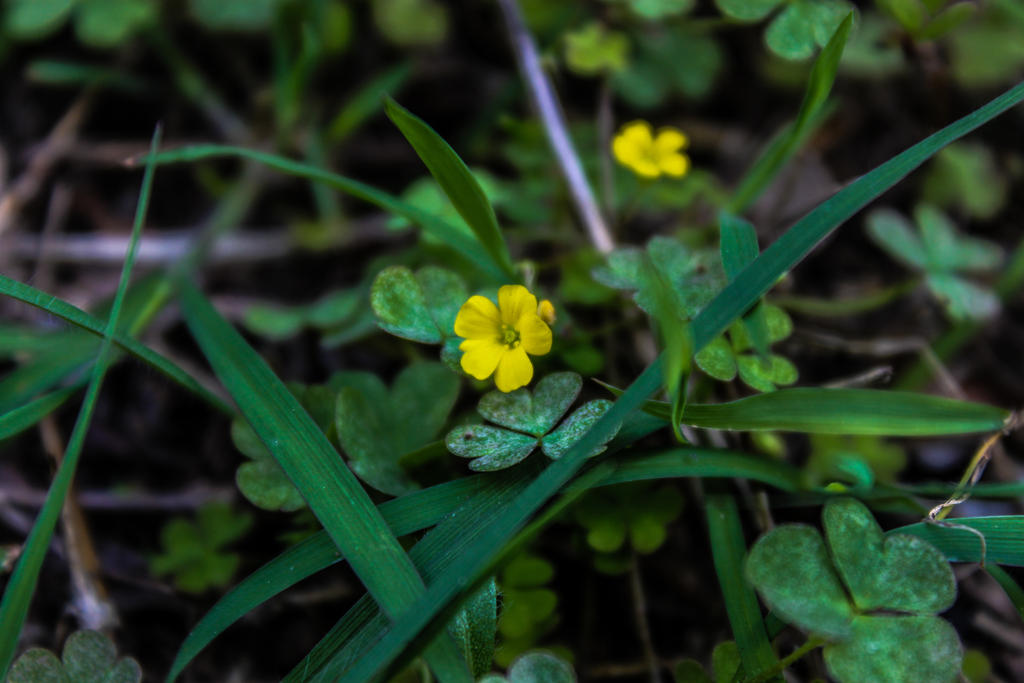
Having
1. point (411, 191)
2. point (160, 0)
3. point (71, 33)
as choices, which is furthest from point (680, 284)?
point (71, 33)

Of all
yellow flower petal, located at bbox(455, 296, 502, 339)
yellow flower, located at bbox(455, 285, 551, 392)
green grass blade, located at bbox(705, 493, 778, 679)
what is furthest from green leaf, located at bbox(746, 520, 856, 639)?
yellow flower petal, located at bbox(455, 296, 502, 339)

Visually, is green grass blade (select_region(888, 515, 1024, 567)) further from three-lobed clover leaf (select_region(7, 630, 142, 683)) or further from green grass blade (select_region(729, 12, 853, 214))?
three-lobed clover leaf (select_region(7, 630, 142, 683))

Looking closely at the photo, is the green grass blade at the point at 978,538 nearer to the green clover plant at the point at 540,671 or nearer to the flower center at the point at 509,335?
the green clover plant at the point at 540,671

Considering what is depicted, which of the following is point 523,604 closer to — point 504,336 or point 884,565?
point 504,336

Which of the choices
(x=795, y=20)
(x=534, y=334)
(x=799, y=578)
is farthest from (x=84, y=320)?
(x=795, y=20)

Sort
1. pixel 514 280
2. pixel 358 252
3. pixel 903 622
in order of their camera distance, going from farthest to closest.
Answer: pixel 358 252, pixel 514 280, pixel 903 622

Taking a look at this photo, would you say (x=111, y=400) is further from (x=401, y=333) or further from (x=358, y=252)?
(x=401, y=333)

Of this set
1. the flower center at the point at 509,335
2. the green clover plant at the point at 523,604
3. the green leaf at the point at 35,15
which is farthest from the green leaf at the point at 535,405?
the green leaf at the point at 35,15
